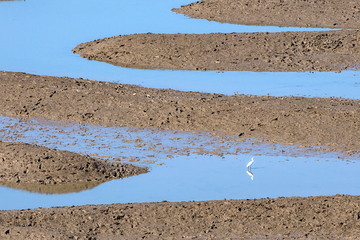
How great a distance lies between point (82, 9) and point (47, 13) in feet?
5.54

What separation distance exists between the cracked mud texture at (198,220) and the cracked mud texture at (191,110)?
4.38m

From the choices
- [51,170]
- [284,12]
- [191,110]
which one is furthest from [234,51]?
[51,170]

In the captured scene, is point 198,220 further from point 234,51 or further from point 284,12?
point 284,12

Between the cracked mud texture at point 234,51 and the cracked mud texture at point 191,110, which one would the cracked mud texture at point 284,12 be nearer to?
the cracked mud texture at point 234,51

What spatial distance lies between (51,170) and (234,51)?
12141 millimetres

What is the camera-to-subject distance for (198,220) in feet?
44.2

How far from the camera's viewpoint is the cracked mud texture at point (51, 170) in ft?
52.0

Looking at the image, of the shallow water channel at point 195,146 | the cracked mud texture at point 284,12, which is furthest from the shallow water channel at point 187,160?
the cracked mud texture at point 284,12

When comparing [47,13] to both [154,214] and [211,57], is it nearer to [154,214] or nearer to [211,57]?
[211,57]

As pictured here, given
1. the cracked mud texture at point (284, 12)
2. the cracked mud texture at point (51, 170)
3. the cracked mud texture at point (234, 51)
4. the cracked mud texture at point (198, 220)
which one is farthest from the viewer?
the cracked mud texture at point (284, 12)

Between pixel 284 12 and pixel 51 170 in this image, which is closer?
pixel 51 170

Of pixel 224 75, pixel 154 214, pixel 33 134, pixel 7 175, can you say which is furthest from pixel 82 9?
pixel 154 214

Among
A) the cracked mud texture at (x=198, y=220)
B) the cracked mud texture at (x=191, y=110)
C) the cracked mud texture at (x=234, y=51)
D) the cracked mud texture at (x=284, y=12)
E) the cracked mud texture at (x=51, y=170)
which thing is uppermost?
the cracked mud texture at (x=284, y=12)

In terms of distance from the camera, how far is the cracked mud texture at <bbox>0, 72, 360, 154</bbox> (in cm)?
1878
